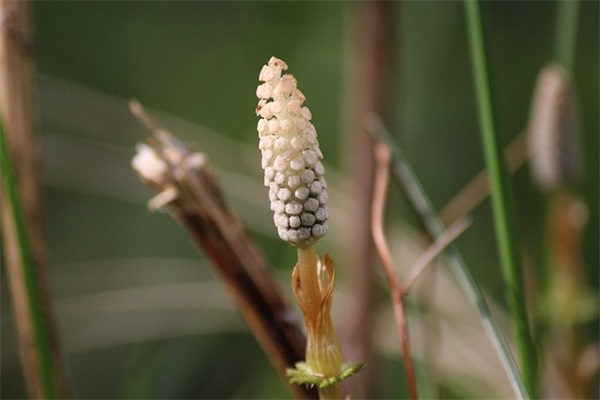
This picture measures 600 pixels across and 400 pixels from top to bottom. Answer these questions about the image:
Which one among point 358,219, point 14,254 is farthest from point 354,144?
point 14,254

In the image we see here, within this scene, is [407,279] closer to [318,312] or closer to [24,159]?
[318,312]

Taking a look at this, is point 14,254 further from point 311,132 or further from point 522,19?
point 522,19

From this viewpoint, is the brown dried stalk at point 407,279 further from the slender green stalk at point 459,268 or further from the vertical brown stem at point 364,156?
the vertical brown stem at point 364,156

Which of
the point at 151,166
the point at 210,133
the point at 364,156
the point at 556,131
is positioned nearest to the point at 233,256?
the point at 151,166

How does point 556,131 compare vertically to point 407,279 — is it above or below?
above

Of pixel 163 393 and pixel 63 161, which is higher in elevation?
pixel 63 161

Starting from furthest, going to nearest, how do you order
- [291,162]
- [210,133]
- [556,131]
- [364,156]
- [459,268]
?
[210,133]
[364,156]
[556,131]
[459,268]
[291,162]

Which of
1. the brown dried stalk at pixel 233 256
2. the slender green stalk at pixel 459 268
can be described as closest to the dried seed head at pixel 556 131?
the slender green stalk at pixel 459 268

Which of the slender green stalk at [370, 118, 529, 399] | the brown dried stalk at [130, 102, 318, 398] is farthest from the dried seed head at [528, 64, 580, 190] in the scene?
the brown dried stalk at [130, 102, 318, 398]
